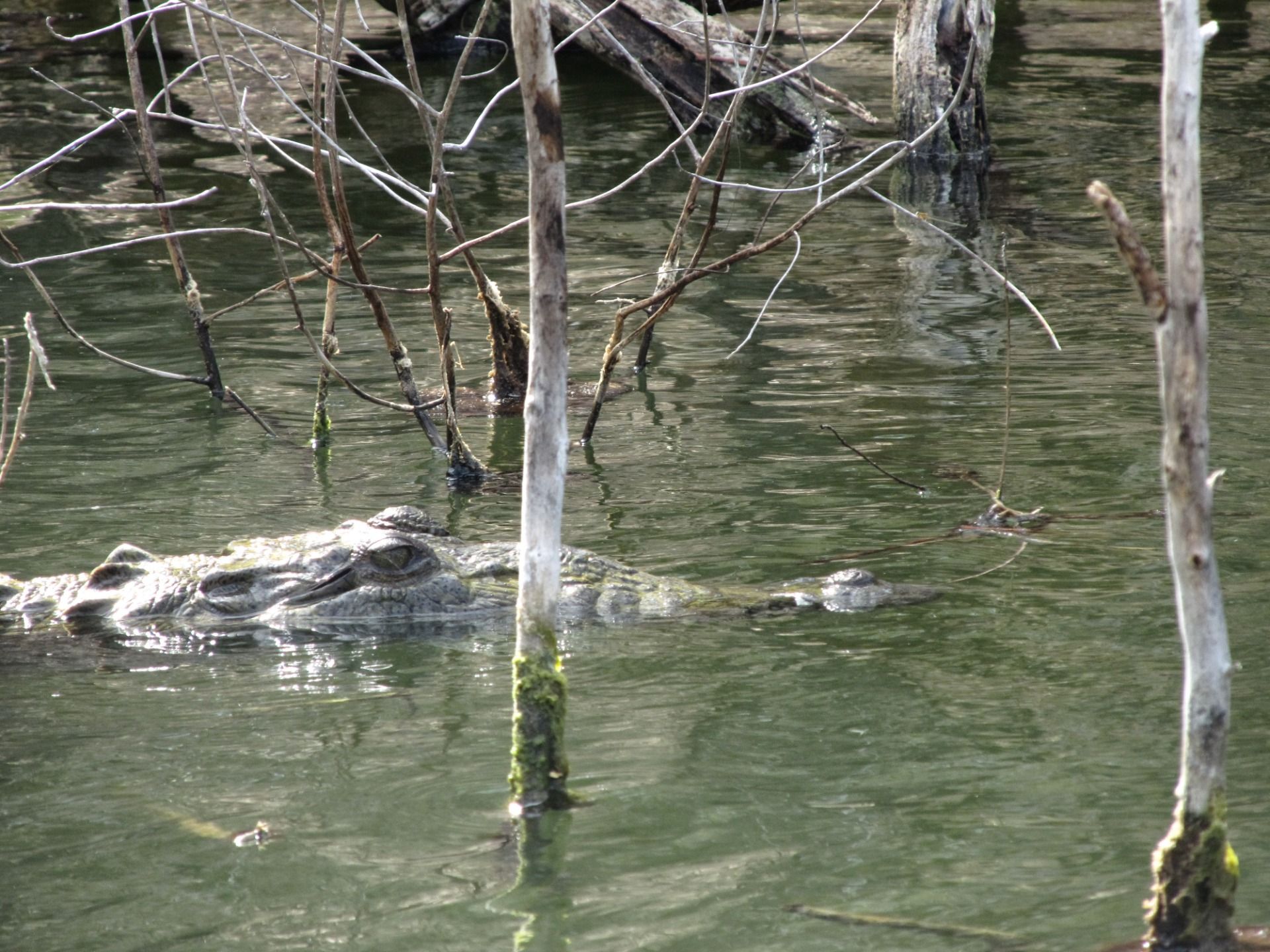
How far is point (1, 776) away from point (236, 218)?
929 cm

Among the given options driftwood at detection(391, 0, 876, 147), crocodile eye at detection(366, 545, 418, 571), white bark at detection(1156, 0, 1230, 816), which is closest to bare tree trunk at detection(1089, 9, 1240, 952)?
white bark at detection(1156, 0, 1230, 816)

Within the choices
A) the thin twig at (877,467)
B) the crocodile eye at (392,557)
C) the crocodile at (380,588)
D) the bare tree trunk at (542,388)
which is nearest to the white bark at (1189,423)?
the bare tree trunk at (542,388)

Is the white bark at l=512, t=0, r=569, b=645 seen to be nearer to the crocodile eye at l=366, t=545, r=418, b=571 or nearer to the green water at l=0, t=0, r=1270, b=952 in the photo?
the green water at l=0, t=0, r=1270, b=952

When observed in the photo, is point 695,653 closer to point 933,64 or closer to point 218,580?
point 218,580

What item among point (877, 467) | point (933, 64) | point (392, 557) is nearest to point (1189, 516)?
point (392, 557)

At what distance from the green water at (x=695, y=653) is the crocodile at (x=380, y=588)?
17cm

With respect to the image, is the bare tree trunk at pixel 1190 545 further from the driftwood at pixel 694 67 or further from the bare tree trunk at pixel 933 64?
the bare tree trunk at pixel 933 64

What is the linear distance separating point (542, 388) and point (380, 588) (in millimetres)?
2390

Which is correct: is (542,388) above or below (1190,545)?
above

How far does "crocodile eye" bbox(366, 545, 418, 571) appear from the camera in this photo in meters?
6.05

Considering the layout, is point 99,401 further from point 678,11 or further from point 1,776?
point 678,11

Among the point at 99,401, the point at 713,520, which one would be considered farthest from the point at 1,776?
the point at 99,401

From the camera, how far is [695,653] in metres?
5.57

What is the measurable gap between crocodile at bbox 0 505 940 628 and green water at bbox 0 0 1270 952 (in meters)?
0.17
